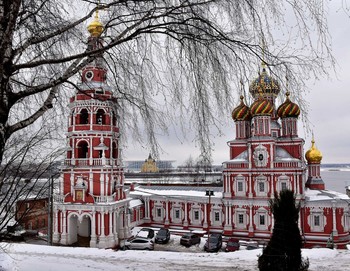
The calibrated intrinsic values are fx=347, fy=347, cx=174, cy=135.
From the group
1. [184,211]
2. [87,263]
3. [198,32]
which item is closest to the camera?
[198,32]

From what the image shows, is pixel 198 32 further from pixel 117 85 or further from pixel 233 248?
pixel 233 248

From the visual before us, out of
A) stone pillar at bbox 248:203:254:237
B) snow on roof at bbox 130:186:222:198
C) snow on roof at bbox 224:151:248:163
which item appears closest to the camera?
stone pillar at bbox 248:203:254:237

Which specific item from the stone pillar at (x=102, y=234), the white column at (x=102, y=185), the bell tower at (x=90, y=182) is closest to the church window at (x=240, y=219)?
the bell tower at (x=90, y=182)

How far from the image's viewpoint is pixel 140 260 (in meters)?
8.95

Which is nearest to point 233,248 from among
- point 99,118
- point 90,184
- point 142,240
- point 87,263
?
point 142,240

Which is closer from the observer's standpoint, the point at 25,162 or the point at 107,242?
the point at 25,162

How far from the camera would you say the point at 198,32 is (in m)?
3.74

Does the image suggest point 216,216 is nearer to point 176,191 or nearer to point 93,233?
point 176,191

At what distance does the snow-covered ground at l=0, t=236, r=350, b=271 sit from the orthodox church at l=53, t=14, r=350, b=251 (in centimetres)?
907

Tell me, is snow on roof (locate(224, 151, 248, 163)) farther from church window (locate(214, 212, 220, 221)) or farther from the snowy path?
the snowy path

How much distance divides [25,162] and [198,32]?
303cm

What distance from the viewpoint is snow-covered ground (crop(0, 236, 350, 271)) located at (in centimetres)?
773

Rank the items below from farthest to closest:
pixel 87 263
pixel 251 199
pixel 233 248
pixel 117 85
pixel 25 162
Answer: pixel 251 199 → pixel 233 248 → pixel 87 263 → pixel 25 162 → pixel 117 85

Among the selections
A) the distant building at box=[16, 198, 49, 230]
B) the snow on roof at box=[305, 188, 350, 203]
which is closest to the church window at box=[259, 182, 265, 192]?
the snow on roof at box=[305, 188, 350, 203]
